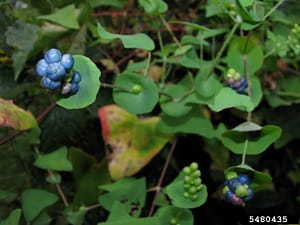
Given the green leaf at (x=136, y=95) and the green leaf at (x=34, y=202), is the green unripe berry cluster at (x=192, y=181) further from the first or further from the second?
the green leaf at (x=34, y=202)

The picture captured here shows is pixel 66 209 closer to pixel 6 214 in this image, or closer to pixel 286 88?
pixel 6 214

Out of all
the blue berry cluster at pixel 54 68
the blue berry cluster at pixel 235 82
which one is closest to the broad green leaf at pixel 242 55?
the blue berry cluster at pixel 235 82

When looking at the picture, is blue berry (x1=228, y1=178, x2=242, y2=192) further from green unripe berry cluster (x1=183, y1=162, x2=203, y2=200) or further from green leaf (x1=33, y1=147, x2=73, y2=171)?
green leaf (x1=33, y1=147, x2=73, y2=171)

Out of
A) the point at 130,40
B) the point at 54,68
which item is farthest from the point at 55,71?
the point at 130,40

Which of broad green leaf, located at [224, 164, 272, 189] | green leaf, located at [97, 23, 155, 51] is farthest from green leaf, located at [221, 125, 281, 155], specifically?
green leaf, located at [97, 23, 155, 51]

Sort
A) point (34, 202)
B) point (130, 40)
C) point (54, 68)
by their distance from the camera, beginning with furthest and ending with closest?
point (34, 202) → point (130, 40) → point (54, 68)

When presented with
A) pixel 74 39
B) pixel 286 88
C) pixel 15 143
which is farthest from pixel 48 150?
pixel 286 88

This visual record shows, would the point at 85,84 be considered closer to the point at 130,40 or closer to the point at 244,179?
the point at 130,40
